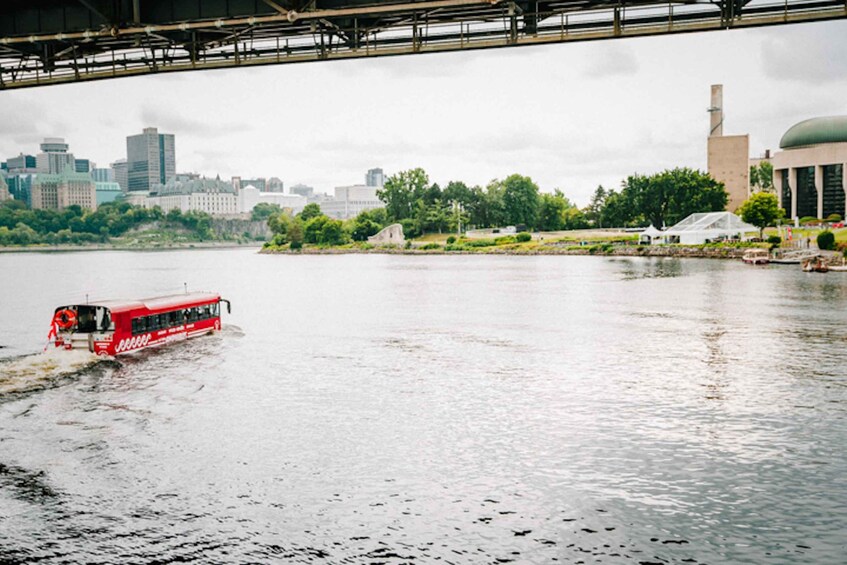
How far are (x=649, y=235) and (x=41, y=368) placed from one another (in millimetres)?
144199

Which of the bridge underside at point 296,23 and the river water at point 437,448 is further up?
the bridge underside at point 296,23

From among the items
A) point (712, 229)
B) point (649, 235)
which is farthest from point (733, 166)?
point (712, 229)

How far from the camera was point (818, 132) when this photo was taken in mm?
178375

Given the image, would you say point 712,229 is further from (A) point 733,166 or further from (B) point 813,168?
(A) point 733,166

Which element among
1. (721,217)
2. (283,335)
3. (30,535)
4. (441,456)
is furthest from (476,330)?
(721,217)

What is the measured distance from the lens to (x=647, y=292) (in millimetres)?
75500

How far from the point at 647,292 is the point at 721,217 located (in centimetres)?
8795

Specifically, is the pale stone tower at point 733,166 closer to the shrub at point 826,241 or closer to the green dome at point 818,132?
the green dome at point 818,132

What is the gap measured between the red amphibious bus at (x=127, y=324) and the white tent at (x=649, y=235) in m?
129

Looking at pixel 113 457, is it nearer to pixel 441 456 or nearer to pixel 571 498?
pixel 441 456

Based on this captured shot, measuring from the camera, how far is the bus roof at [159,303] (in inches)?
1623

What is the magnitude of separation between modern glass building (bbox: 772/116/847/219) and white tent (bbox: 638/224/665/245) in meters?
37.4

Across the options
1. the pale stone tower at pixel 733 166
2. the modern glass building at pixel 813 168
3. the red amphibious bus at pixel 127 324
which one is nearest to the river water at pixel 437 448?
the red amphibious bus at pixel 127 324

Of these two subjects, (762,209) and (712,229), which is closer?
(762,209)
